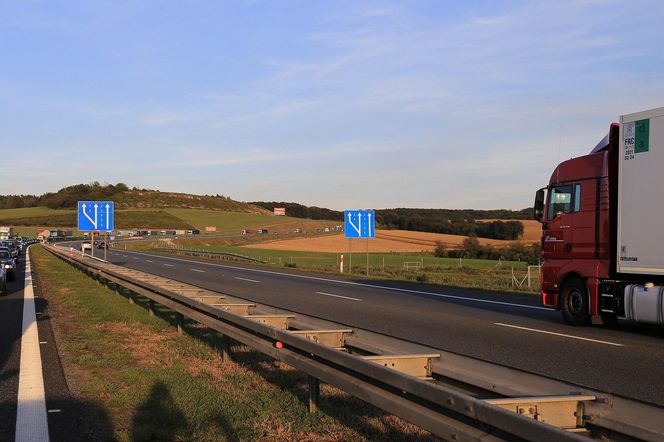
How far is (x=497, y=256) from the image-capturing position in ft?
216

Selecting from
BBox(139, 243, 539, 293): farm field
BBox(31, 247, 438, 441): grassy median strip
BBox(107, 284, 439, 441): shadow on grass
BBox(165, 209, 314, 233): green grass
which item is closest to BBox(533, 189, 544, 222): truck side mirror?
BBox(31, 247, 438, 441): grassy median strip

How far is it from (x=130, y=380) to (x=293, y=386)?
204 cm

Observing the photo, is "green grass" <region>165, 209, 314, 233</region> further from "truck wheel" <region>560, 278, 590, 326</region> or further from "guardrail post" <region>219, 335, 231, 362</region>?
"guardrail post" <region>219, 335, 231, 362</region>

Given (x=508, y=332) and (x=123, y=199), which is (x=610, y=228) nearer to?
(x=508, y=332)

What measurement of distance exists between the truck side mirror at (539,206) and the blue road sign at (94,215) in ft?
58.7

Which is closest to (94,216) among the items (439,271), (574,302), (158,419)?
(574,302)

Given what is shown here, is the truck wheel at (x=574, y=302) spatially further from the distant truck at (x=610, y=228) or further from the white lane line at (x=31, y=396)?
the white lane line at (x=31, y=396)

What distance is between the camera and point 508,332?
12.7 m

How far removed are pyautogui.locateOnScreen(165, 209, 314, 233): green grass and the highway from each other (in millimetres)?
110566

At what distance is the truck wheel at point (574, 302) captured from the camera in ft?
43.4

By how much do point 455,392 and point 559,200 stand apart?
11.3 meters

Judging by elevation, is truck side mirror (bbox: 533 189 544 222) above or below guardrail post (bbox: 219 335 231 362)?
above

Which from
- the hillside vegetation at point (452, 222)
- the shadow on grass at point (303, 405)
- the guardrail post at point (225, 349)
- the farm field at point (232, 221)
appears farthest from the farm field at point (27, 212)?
the shadow on grass at point (303, 405)

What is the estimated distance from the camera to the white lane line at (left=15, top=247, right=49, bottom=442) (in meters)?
5.78
